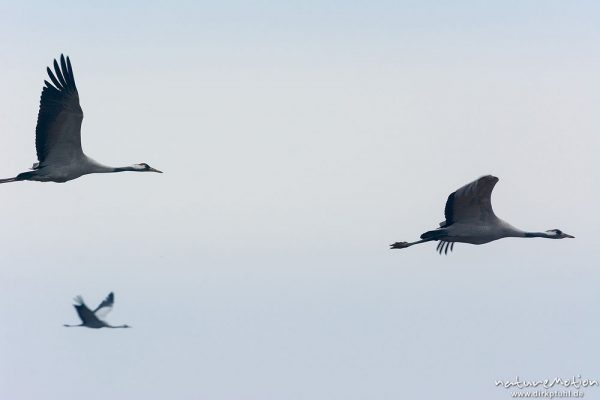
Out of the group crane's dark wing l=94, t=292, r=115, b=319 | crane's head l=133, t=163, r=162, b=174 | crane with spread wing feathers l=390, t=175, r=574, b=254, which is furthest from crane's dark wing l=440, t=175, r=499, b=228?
crane's dark wing l=94, t=292, r=115, b=319

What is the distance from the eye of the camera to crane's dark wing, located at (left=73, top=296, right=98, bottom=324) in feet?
162

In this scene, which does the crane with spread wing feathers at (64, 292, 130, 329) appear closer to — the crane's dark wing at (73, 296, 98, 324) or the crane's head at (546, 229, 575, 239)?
the crane's dark wing at (73, 296, 98, 324)

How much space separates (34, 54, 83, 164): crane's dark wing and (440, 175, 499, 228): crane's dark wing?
9.68 m

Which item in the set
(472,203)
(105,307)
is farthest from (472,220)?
(105,307)

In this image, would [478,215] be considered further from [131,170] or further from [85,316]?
[85,316]

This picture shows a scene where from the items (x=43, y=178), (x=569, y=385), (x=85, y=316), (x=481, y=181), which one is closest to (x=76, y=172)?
(x=43, y=178)

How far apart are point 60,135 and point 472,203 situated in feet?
34.9

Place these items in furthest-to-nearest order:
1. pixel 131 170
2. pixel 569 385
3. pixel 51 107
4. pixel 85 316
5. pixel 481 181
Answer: pixel 85 316
pixel 131 170
pixel 51 107
pixel 481 181
pixel 569 385

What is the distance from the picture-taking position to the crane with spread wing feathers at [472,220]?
40.4m

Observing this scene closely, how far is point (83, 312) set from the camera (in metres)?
49.5

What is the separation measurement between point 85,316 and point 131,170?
20.4 ft

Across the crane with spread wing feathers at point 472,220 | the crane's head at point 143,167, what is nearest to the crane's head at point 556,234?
the crane with spread wing feathers at point 472,220

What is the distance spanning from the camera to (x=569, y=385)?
37094 mm

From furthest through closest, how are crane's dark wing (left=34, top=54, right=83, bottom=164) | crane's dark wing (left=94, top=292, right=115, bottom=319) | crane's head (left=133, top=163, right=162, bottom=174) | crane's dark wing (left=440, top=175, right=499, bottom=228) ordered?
crane's dark wing (left=94, top=292, right=115, bottom=319)
crane's head (left=133, top=163, right=162, bottom=174)
crane's dark wing (left=34, top=54, right=83, bottom=164)
crane's dark wing (left=440, top=175, right=499, bottom=228)
